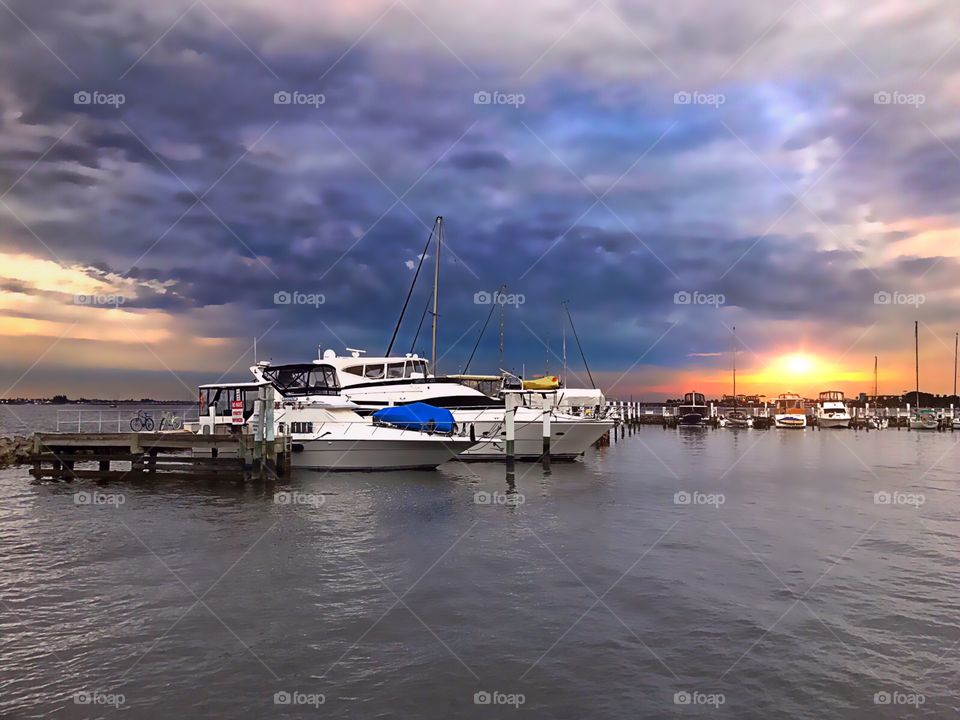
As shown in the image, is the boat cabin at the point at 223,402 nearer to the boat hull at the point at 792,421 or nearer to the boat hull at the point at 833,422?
the boat hull at the point at 792,421

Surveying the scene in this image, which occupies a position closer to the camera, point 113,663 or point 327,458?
point 113,663

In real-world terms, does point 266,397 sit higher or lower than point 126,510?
higher

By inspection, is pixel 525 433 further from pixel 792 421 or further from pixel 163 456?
pixel 792 421

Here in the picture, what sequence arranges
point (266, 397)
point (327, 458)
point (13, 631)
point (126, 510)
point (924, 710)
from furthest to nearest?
point (327, 458) < point (266, 397) < point (126, 510) < point (13, 631) < point (924, 710)

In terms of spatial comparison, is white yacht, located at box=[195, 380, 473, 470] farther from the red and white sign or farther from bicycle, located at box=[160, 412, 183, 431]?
bicycle, located at box=[160, 412, 183, 431]

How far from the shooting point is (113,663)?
30.8 ft

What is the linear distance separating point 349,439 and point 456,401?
9608 millimetres

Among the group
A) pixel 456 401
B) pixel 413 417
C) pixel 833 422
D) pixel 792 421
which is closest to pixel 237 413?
pixel 413 417

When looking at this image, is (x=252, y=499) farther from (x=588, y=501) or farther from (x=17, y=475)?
(x=17, y=475)

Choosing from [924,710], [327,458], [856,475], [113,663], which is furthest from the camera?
[856,475]

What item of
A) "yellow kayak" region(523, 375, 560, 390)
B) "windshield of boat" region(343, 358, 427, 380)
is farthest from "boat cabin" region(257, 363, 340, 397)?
"yellow kayak" region(523, 375, 560, 390)

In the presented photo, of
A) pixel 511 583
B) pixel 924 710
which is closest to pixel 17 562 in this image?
pixel 511 583

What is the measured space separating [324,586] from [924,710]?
9.83 meters

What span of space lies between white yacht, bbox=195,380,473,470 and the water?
805 centimetres
